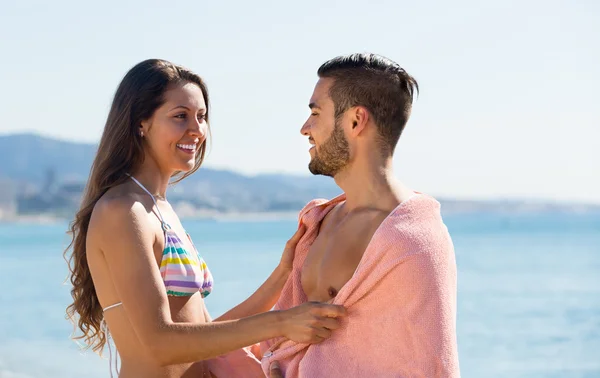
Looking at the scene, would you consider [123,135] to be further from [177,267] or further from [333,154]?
[333,154]

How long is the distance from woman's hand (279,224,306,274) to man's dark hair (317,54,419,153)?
1.79 feet

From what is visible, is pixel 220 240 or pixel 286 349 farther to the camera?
pixel 220 240

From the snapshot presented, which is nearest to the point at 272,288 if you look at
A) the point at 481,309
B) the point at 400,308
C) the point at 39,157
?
the point at 400,308

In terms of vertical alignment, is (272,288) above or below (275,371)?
above

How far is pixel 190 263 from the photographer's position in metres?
3.26

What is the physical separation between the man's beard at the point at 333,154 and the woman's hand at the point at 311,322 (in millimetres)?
481

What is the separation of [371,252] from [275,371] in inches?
23.6

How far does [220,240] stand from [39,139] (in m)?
57.9

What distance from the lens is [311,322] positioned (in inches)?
112

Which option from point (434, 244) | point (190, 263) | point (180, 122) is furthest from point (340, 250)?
point (180, 122)

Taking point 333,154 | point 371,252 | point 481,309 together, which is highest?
point 333,154

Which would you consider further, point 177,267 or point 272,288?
point 272,288

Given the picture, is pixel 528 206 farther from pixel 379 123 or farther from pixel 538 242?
pixel 379 123

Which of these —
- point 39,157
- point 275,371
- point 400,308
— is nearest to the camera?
point 400,308
